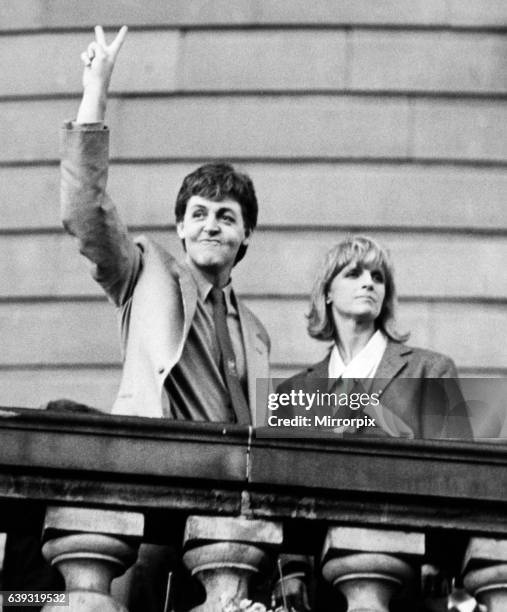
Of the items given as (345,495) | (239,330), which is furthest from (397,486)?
(239,330)

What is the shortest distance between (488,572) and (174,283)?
2.07 meters

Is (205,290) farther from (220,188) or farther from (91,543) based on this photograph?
(91,543)

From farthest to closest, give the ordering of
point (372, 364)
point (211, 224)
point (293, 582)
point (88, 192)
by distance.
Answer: point (372, 364), point (211, 224), point (88, 192), point (293, 582)

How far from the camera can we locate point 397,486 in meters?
7.62

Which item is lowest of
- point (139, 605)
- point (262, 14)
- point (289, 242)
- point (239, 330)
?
point (139, 605)

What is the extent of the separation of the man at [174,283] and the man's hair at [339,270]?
1.42ft

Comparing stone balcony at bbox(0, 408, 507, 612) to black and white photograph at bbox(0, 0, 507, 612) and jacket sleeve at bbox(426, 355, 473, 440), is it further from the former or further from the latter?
jacket sleeve at bbox(426, 355, 473, 440)

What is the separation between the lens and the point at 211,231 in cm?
909

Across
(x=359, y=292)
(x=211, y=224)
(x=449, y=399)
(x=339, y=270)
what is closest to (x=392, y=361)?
(x=449, y=399)

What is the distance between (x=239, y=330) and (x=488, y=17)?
7.55 metres

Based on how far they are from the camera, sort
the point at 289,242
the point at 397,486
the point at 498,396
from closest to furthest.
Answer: the point at 397,486
the point at 498,396
the point at 289,242

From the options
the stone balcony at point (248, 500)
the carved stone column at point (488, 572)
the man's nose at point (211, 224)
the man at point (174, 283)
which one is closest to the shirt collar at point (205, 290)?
the man at point (174, 283)

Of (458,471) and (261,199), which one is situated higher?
(261,199)

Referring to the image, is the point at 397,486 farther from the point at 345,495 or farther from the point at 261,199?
the point at 261,199
